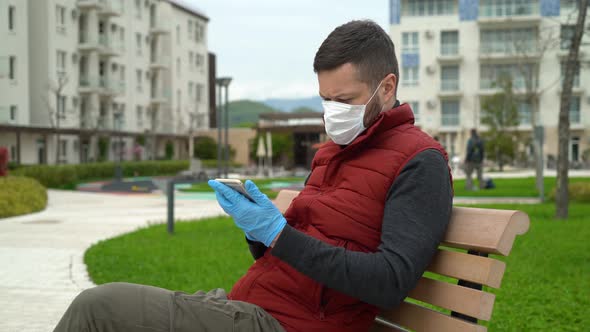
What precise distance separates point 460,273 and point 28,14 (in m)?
47.4

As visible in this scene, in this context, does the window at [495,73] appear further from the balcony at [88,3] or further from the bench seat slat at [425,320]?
the bench seat slat at [425,320]

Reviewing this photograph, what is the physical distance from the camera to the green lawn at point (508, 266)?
561 centimetres

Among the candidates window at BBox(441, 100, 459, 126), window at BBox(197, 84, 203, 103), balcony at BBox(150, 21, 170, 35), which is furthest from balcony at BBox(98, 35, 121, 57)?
window at BBox(441, 100, 459, 126)

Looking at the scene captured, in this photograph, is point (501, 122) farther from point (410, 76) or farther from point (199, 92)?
point (199, 92)

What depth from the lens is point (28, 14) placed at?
45.4 metres

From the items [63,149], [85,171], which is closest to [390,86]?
[85,171]

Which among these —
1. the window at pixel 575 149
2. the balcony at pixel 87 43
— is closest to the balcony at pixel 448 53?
the window at pixel 575 149

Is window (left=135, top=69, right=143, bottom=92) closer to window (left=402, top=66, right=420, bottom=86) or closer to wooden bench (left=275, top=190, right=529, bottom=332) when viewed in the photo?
window (left=402, top=66, right=420, bottom=86)

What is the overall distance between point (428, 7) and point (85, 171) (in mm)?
35818

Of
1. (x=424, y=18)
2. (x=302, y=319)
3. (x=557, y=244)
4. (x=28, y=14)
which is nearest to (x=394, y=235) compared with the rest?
(x=302, y=319)

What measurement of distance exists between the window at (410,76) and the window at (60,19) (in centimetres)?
2928

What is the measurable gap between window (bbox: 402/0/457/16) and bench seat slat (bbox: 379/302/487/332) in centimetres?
6191

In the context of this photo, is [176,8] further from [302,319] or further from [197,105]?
[302,319]

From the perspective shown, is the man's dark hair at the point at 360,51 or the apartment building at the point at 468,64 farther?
the apartment building at the point at 468,64
